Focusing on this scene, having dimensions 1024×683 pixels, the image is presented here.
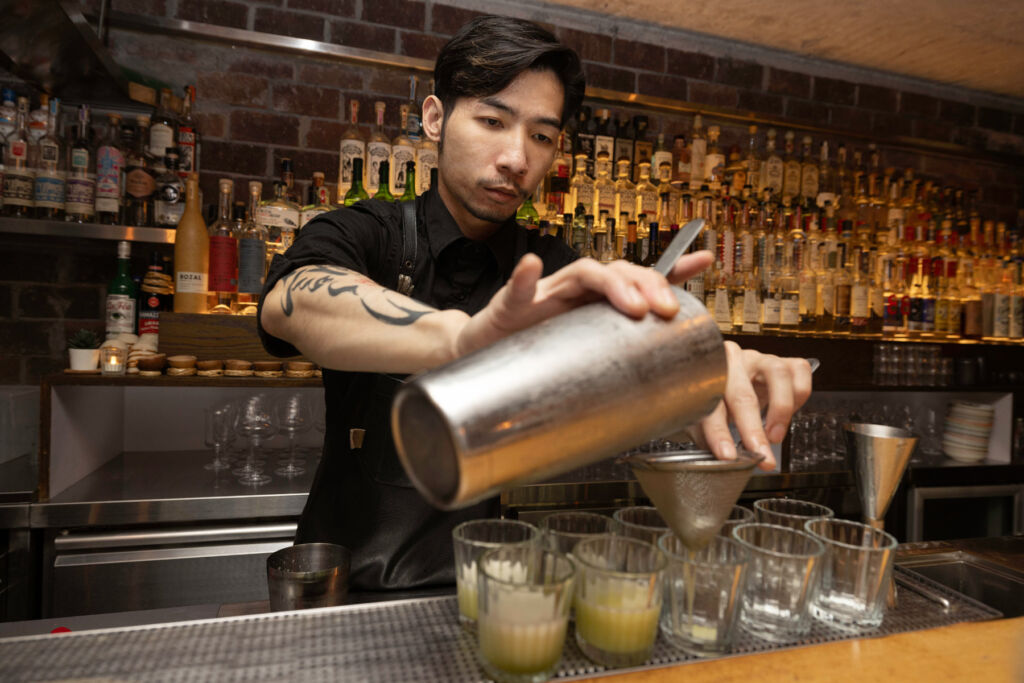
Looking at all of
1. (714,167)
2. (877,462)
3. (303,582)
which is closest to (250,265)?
(303,582)

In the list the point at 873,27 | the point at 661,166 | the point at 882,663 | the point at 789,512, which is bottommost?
the point at 882,663

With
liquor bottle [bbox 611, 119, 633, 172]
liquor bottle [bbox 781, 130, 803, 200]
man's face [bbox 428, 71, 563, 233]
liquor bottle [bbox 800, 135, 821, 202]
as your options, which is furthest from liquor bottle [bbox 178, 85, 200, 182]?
liquor bottle [bbox 800, 135, 821, 202]

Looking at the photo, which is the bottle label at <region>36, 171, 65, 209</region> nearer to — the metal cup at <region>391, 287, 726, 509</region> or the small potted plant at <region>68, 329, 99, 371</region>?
the small potted plant at <region>68, 329, 99, 371</region>

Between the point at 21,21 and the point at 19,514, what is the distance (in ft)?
4.75

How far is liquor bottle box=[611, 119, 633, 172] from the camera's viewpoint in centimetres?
282

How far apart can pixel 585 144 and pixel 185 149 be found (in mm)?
1618

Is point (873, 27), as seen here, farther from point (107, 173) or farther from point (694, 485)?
point (107, 173)

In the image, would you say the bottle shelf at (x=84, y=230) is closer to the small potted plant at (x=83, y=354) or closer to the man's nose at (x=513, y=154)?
the small potted plant at (x=83, y=354)

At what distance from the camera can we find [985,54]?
10.2ft

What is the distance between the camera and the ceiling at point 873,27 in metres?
2.68

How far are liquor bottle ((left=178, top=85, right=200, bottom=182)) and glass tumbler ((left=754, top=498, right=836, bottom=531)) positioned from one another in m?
2.28

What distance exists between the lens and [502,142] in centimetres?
127

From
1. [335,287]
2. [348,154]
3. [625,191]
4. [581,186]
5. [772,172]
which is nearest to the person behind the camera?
[335,287]

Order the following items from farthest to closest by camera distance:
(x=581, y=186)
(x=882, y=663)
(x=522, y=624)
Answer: (x=581, y=186), (x=882, y=663), (x=522, y=624)
